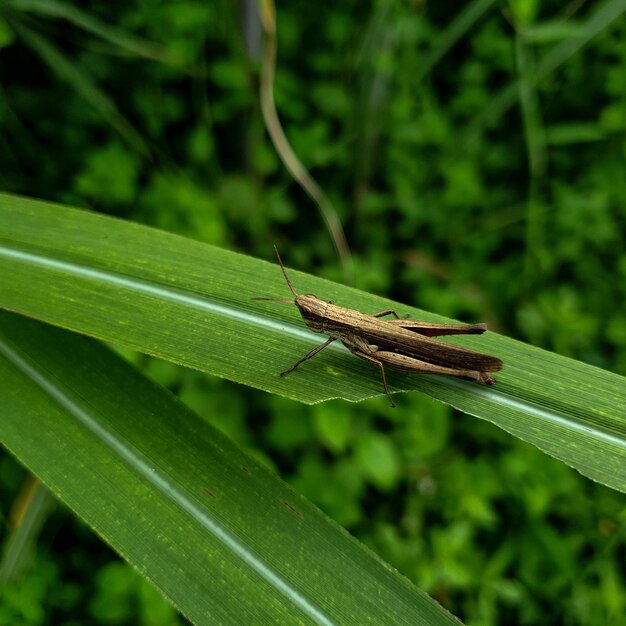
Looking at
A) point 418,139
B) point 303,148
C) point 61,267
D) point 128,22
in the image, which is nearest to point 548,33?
point 418,139

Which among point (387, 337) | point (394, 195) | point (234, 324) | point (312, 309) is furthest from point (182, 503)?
point (394, 195)

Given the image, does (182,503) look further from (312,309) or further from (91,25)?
(91,25)

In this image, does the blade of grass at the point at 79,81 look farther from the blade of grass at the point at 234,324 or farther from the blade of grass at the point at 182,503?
the blade of grass at the point at 182,503

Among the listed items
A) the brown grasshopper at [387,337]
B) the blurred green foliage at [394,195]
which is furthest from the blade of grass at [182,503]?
the blurred green foliage at [394,195]

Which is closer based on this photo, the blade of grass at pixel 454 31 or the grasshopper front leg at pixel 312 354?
the grasshopper front leg at pixel 312 354

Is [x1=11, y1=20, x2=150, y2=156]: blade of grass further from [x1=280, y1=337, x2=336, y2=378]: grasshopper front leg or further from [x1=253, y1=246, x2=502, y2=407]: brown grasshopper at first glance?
[x1=280, y1=337, x2=336, y2=378]: grasshopper front leg

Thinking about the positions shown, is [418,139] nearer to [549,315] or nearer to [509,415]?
[549,315]

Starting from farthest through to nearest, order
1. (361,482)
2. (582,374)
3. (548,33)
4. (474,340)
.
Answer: (548,33) < (361,482) < (474,340) < (582,374)
